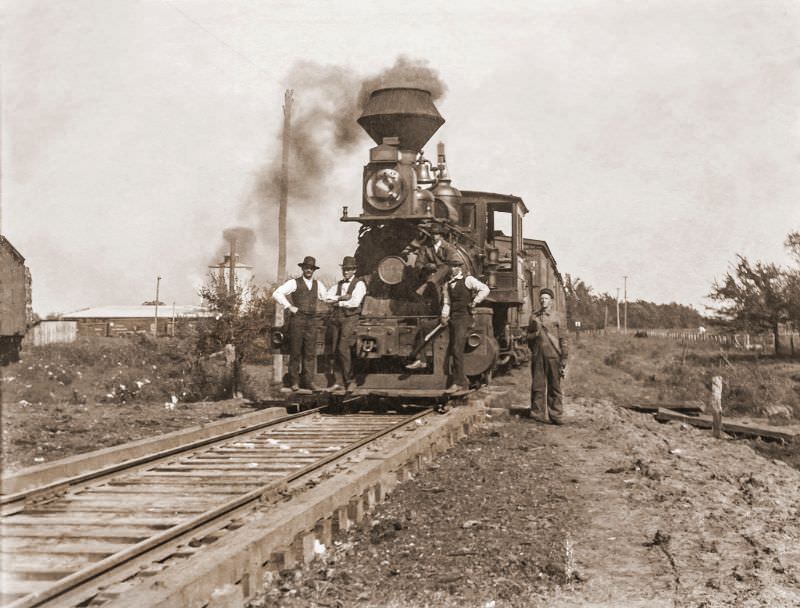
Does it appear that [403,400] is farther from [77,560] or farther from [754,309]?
[754,309]

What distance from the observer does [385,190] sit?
1191cm

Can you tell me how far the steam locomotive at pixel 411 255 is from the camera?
1123cm

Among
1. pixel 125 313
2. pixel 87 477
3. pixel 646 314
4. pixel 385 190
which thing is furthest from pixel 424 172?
pixel 646 314

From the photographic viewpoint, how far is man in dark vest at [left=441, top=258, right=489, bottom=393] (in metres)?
10.9

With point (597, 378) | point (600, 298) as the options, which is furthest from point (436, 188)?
point (600, 298)

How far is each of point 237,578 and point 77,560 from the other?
0.91m

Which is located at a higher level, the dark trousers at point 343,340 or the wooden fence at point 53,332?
the wooden fence at point 53,332

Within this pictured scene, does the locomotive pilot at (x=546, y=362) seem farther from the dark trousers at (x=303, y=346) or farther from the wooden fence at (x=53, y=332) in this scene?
the wooden fence at (x=53, y=332)

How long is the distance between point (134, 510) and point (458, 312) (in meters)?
6.33

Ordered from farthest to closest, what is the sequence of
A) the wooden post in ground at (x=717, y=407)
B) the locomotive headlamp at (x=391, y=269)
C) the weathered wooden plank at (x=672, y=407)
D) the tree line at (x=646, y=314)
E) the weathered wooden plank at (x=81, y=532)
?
the tree line at (x=646, y=314), the weathered wooden plank at (x=672, y=407), the wooden post in ground at (x=717, y=407), the locomotive headlamp at (x=391, y=269), the weathered wooden plank at (x=81, y=532)

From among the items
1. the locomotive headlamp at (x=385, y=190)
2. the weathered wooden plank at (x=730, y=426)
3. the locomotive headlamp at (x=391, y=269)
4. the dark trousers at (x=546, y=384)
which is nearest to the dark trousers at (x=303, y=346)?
the locomotive headlamp at (x=391, y=269)

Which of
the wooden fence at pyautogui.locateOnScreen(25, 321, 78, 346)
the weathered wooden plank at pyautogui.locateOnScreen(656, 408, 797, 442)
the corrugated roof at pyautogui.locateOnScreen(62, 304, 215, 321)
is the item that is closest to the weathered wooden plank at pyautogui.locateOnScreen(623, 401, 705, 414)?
the weathered wooden plank at pyautogui.locateOnScreen(656, 408, 797, 442)

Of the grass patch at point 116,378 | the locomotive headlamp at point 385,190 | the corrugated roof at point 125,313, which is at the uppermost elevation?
the corrugated roof at point 125,313

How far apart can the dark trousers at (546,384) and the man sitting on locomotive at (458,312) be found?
3.46ft
